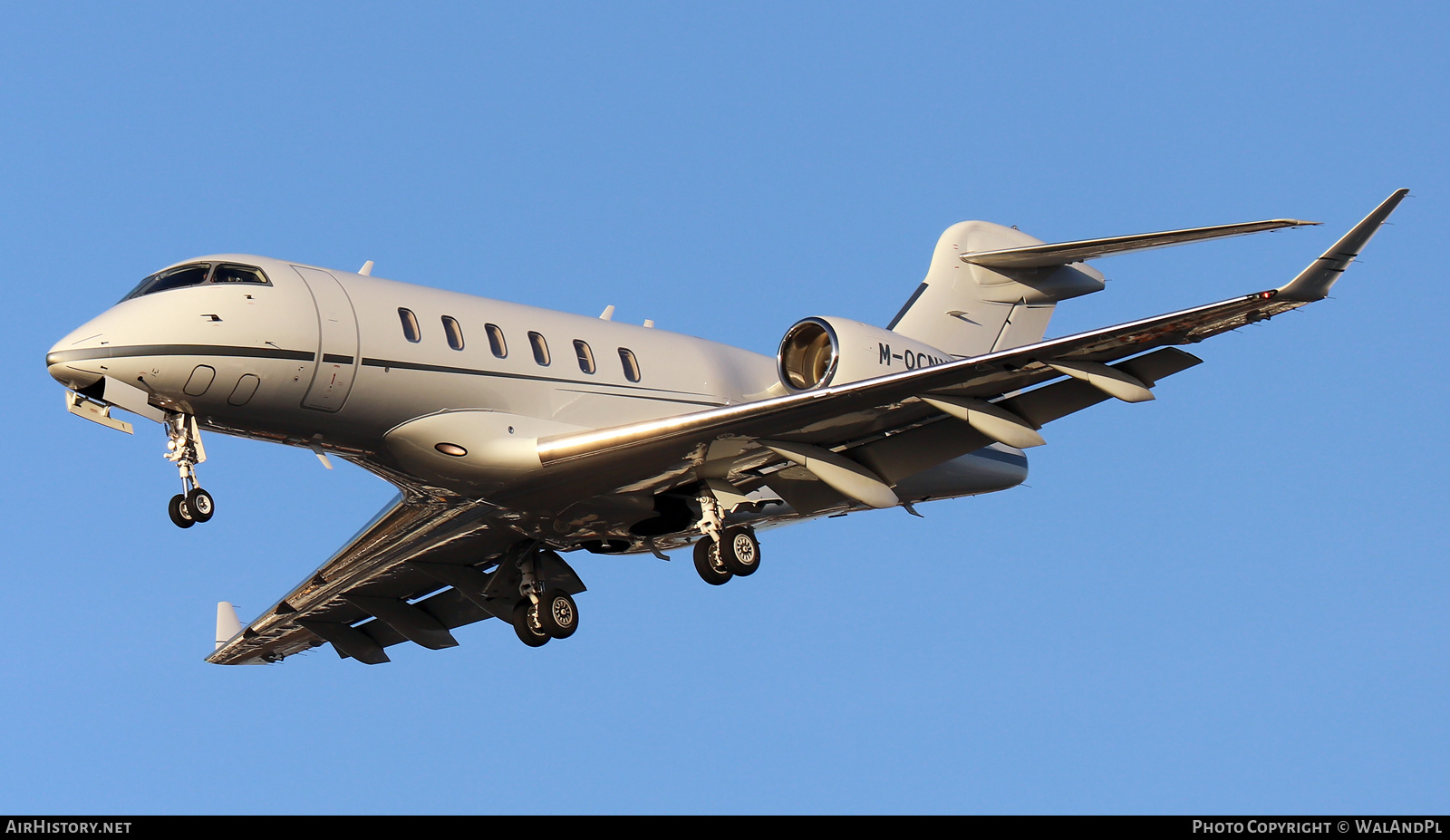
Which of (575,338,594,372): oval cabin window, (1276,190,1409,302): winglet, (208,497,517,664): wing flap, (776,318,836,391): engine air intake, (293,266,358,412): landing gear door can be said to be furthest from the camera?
(208,497,517,664): wing flap

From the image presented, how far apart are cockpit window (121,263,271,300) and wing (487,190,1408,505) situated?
3.39m

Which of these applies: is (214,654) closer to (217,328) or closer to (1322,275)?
(217,328)

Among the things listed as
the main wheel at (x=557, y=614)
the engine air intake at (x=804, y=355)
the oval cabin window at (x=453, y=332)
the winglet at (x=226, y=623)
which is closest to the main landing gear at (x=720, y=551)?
the engine air intake at (x=804, y=355)

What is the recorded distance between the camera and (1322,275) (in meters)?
14.3

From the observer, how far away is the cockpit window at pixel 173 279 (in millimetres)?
15891

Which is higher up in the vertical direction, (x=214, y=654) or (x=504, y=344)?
(x=504, y=344)

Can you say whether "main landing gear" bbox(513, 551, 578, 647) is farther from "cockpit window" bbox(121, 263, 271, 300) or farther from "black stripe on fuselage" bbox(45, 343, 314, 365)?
"cockpit window" bbox(121, 263, 271, 300)

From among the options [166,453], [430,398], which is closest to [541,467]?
[430,398]

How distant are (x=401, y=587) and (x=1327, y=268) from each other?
1264 cm

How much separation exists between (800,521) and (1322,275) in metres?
8.38

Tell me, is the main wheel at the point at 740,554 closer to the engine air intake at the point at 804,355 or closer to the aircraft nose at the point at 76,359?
the engine air intake at the point at 804,355

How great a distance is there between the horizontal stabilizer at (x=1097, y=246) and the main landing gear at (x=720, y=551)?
533 centimetres

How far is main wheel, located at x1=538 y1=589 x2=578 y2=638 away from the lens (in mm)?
20125

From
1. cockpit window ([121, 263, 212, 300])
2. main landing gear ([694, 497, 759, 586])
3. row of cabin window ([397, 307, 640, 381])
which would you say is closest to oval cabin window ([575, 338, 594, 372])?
row of cabin window ([397, 307, 640, 381])
